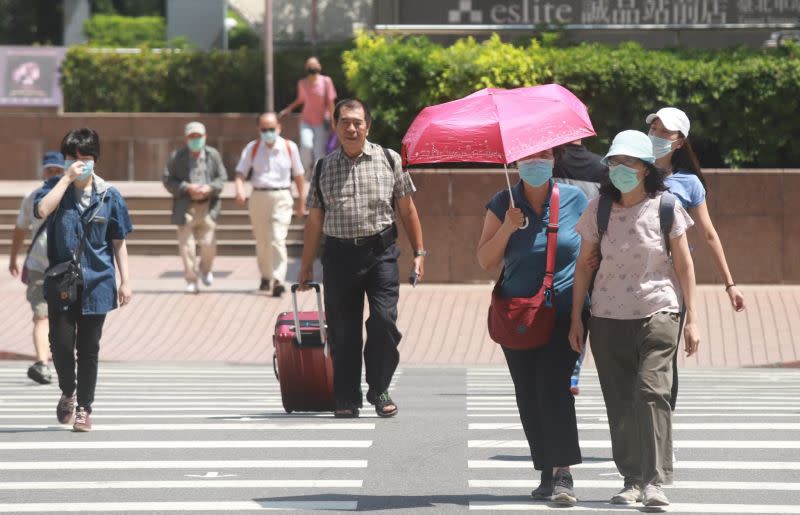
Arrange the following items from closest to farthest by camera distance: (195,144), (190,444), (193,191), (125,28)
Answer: (190,444) < (193,191) < (195,144) < (125,28)

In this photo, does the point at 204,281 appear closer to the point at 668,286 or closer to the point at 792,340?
the point at 792,340

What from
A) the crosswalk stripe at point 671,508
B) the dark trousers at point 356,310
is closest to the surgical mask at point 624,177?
the crosswalk stripe at point 671,508

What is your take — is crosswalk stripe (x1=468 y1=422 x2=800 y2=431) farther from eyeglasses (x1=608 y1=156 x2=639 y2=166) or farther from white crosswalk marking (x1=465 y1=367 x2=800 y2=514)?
eyeglasses (x1=608 y1=156 x2=639 y2=166)

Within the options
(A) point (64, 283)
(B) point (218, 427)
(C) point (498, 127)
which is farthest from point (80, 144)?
(C) point (498, 127)

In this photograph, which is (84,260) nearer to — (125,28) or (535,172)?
(535,172)

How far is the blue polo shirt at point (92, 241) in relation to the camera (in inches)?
373

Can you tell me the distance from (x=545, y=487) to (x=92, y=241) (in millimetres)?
3528

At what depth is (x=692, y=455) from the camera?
8.55 m

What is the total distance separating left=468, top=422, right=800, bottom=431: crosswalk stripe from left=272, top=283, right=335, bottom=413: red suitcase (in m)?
0.98

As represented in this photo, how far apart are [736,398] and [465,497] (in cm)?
498

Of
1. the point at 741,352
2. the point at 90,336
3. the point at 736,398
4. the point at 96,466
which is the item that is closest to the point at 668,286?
the point at 96,466

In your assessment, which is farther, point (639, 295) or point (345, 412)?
point (345, 412)

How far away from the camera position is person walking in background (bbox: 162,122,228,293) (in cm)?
1777

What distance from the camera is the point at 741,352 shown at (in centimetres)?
1581
